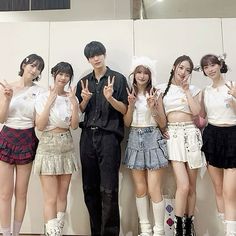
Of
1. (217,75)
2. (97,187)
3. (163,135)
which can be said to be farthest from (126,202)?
(217,75)

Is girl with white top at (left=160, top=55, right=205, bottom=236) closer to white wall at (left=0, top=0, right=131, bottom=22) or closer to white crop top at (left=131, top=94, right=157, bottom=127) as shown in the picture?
white crop top at (left=131, top=94, right=157, bottom=127)

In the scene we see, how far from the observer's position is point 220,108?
233cm

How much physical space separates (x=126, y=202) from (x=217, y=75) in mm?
1407

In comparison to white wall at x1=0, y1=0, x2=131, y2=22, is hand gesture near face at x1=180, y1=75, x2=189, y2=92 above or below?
below

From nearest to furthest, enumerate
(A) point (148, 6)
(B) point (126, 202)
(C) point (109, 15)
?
(B) point (126, 202)
(C) point (109, 15)
(A) point (148, 6)

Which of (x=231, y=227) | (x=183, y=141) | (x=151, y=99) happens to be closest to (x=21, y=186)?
(x=151, y=99)

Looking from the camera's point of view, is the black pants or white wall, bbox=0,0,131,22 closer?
the black pants

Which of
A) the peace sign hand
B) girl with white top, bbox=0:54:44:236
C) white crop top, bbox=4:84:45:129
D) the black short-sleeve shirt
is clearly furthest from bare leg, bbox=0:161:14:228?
the peace sign hand

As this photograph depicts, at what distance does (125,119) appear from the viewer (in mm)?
2467

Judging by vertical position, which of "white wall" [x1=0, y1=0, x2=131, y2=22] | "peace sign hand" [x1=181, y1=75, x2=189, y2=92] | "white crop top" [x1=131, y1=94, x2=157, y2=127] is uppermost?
"white wall" [x1=0, y1=0, x2=131, y2=22]

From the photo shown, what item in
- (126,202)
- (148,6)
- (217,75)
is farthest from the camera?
(148,6)

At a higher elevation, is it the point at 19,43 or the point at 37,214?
the point at 19,43

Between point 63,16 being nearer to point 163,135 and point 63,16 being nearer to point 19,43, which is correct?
point 19,43

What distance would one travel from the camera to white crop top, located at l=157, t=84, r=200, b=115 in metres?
2.45
